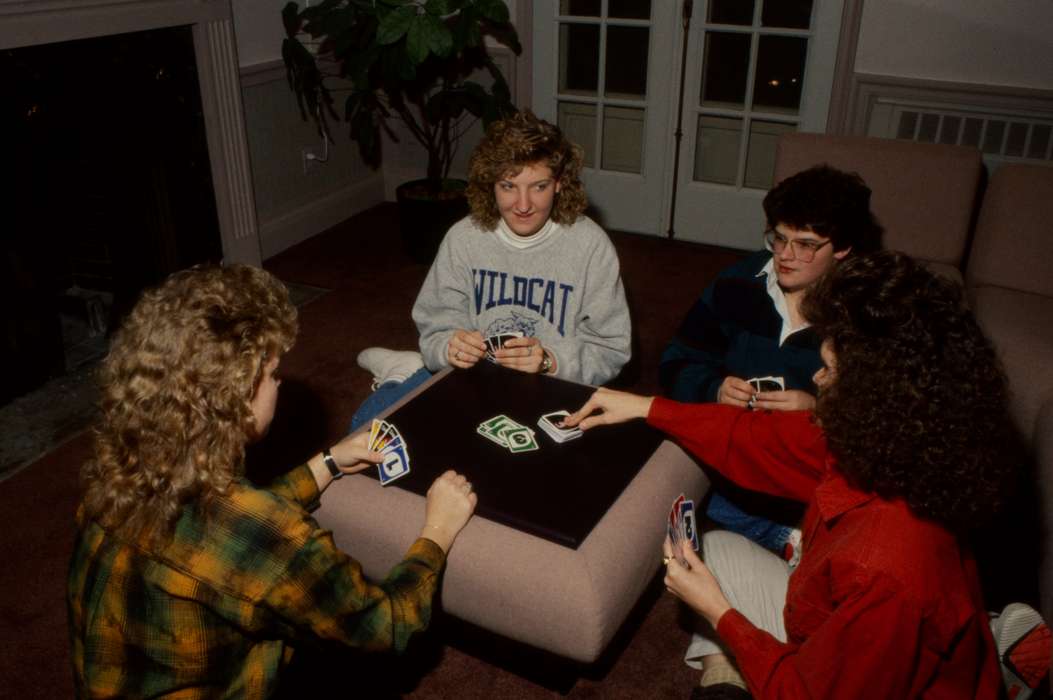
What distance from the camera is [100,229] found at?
3.66m

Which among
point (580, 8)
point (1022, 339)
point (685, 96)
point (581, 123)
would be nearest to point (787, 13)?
point (685, 96)

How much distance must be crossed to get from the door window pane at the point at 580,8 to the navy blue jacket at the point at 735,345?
108 inches

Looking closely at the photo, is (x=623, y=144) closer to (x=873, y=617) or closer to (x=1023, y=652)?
(x=1023, y=652)

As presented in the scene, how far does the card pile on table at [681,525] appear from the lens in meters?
1.53

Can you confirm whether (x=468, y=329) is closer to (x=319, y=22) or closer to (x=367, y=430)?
(x=367, y=430)

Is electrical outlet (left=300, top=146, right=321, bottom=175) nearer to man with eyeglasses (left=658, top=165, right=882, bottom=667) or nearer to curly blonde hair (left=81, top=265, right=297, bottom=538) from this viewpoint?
man with eyeglasses (left=658, top=165, right=882, bottom=667)

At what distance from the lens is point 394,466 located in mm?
1640

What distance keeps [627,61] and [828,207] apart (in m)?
2.87

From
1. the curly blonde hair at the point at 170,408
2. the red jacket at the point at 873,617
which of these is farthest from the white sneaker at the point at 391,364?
the red jacket at the point at 873,617

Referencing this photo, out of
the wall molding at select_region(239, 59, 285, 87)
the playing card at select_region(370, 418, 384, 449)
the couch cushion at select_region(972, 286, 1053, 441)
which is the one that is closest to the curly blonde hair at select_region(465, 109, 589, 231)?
the playing card at select_region(370, 418, 384, 449)

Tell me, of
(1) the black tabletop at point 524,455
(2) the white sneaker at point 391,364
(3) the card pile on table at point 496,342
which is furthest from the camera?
(2) the white sneaker at point 391,364

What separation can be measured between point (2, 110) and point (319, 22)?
1.51 m

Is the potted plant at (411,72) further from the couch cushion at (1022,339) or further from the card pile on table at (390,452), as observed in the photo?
the card pile on table at (390,452)

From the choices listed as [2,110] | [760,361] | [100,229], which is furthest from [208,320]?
[100,229]
